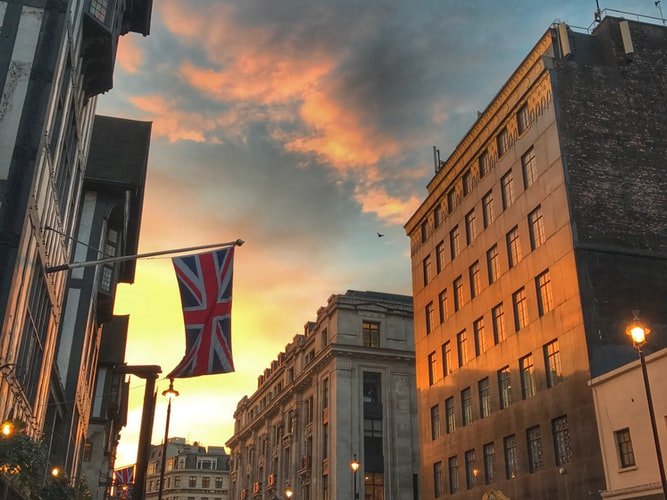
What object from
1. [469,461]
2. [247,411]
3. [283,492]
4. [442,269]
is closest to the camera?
[469,461]

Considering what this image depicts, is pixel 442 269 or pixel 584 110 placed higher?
pixel 584 110

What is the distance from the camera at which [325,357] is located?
70375 millimetres

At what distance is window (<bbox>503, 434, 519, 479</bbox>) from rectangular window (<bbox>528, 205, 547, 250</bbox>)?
1039 cm

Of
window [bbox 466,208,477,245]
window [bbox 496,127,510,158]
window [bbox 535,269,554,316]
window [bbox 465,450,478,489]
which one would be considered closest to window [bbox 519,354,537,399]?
window [bbox 535,269,554,316]

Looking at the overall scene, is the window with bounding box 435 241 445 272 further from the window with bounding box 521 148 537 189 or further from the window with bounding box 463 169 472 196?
the window with bounding box 521 148 537 189

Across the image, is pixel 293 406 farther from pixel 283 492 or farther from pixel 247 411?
pixel 247 411

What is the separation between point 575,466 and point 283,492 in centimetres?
5577

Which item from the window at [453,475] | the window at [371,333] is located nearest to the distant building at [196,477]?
the window at [371,333]

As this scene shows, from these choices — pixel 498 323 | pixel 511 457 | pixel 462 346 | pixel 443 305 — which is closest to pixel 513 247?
pixel 498 323

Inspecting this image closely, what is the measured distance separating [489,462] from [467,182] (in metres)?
18.7

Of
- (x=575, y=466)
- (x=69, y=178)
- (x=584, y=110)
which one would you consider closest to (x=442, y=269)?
(x=584, y=110)

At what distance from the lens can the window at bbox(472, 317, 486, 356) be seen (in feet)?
137

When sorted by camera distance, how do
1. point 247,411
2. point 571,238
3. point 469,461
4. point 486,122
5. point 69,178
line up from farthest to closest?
point 247,411 → point 486,122 → point 469,461 → point 571,238 → point 69,178

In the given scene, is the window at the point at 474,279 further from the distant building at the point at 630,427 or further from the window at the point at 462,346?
the distant building at the point at 630,427
